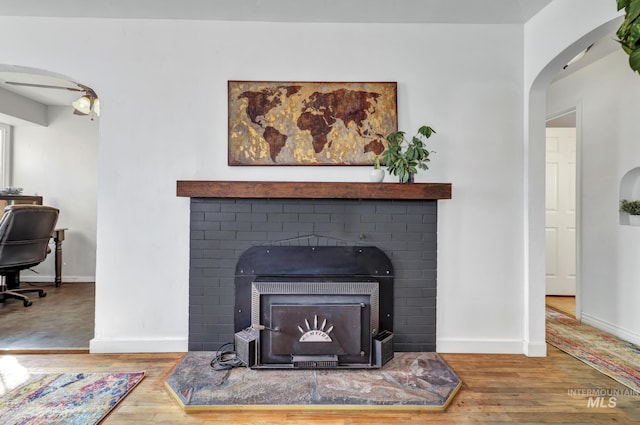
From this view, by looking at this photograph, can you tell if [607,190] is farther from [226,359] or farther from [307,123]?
[226,359]

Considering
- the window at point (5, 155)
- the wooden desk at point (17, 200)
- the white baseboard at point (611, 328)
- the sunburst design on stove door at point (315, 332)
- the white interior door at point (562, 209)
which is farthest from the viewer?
the window at point (5, 155)

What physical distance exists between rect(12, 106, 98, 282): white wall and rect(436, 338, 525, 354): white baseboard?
15.4 ft

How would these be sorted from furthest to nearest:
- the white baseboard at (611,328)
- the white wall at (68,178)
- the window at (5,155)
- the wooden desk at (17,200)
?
the white wall at (68,178) → the window at (5,155) → the wooden desk at (17,200) → the white baseboard at (611,328)

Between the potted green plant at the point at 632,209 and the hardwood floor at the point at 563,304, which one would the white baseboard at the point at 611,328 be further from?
the potted green plant at the point at 632,209

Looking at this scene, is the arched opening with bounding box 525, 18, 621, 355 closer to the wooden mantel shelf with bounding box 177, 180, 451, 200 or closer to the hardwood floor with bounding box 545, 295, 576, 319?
the wooden mantel shelf with bounding box 177, 180, 451, 200

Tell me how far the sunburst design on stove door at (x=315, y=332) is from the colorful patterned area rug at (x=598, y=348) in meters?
1.90

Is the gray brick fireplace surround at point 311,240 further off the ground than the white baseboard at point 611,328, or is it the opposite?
the gray brick fireplace surround at point 311,240

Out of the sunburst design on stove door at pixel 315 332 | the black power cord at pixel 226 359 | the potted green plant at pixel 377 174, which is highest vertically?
the potted green plant at pixel 377 174

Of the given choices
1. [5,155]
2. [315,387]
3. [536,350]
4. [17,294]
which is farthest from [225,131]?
[5,155]

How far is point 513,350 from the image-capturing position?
2.61 metres

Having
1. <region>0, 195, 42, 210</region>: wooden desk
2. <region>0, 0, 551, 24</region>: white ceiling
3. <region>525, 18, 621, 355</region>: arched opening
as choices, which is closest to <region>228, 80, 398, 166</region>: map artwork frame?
<region>0, 0, 551, 24</region>: white ceiling

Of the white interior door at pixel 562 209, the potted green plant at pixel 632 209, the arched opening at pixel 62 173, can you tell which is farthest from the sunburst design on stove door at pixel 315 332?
the arched opening at pixel 62 173

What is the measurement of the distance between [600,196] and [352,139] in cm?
251

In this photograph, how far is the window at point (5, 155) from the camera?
15.1ft
